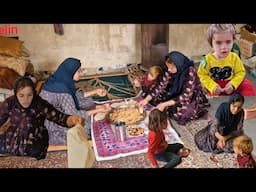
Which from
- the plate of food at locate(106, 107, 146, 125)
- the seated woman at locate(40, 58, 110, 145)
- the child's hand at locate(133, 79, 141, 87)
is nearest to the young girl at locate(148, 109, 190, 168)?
the plate of food at locate(106, 107, 146, 125)

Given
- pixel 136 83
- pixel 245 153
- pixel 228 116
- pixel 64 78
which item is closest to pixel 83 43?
pixel 64 78

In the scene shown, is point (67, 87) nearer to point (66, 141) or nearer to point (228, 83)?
point (66, 141)

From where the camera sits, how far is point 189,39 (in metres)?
2.31

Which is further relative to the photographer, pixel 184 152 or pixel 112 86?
pixel 112 86

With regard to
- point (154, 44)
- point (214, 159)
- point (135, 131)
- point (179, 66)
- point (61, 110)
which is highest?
point (154, 44)

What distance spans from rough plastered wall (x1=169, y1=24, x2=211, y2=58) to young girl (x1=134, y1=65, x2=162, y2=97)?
142 mm

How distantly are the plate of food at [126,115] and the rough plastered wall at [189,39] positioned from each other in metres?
0.40

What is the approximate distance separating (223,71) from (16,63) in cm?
114

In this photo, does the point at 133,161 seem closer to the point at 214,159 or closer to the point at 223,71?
the point at 214,159

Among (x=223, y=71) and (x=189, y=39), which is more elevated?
(x=189, y=39)

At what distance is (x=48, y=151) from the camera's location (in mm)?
2334

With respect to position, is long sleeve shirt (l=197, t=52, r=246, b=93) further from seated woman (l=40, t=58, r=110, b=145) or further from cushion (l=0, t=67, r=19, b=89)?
cushion (l=0, t=67, r=19, b=89)

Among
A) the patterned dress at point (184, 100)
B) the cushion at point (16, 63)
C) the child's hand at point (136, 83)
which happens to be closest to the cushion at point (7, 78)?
the cushion at point (16, 63)

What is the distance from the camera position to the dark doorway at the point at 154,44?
232 centimetres
